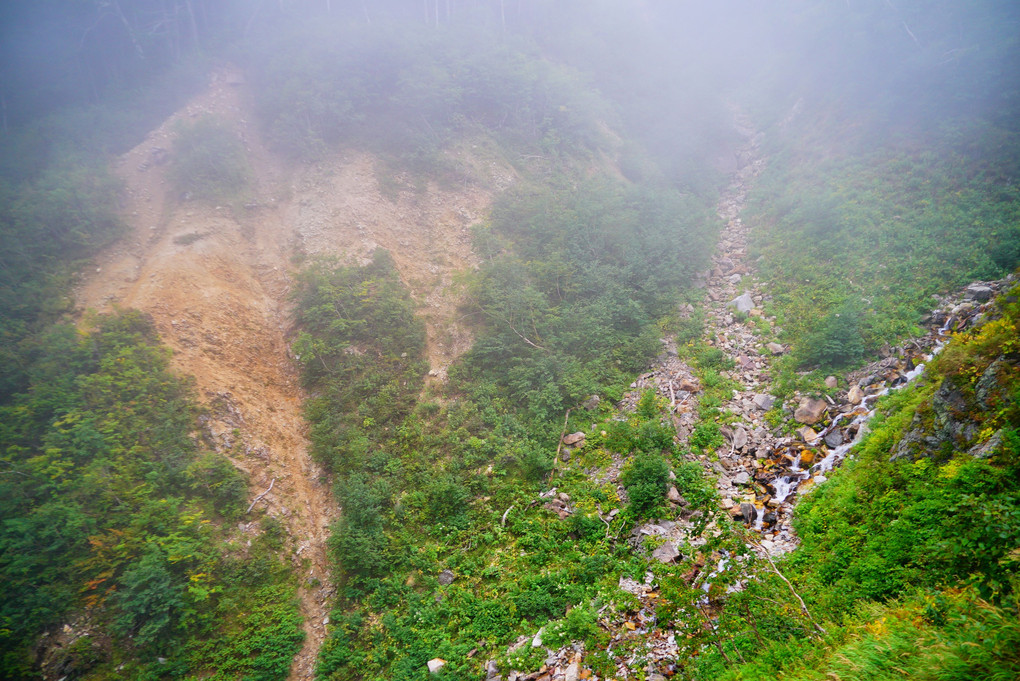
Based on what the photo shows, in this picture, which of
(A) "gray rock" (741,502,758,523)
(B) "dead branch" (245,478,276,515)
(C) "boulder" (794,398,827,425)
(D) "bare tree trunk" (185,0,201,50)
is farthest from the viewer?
(D) "bare tree trunk" (185,0,201,50)

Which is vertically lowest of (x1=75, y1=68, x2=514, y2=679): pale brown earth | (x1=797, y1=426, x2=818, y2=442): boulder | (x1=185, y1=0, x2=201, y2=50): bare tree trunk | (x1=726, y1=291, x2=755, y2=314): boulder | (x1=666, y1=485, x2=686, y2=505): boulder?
(x1=75, y1=68, x2=514, y2=679): pale brown earth

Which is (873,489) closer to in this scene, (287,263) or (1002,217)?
(1002,217)

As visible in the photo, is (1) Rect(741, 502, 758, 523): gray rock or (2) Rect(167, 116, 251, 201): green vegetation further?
(2) Rect(167, 116, 251, 201): green vegetation

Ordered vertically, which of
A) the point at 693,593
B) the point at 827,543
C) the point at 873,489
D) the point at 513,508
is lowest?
the point at 513,508

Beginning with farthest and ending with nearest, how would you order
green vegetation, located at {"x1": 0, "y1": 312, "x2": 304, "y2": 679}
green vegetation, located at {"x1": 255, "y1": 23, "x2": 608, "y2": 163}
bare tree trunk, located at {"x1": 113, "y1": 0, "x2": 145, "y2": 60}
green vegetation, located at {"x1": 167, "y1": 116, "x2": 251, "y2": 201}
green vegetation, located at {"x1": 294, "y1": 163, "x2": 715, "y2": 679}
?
1. green vegetation, located at {"x1": 255, "y1": 23, "x2": 608, "y2": 163}
2. bare tree trunk, located at {"x1": 113, "y1": 0, "x2": 145, "y2": 60}
3. green vegetation, located at {"x1": 167, "y1": 116, "x2": 251, "y2": 201}
4. green vegetation, located at {"x1": 294, "y1": 163, "x2": 715, "y2": 679}
5. green vegetation, located at {"x1": 0, "y1": 312, "x2": 304, "y2": 679}

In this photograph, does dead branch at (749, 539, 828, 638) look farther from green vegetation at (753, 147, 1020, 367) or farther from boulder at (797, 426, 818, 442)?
green vegetation at (753, 147, 1020, 367)

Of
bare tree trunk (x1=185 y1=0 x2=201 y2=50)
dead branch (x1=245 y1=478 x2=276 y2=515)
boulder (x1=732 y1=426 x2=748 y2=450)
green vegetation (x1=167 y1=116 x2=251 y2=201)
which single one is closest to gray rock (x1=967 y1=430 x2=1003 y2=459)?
boulder (x1=732 y1=426 x2=748 y2=450)

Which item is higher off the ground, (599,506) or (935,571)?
(935,571)

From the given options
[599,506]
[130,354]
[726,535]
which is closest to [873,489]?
[726,535]
